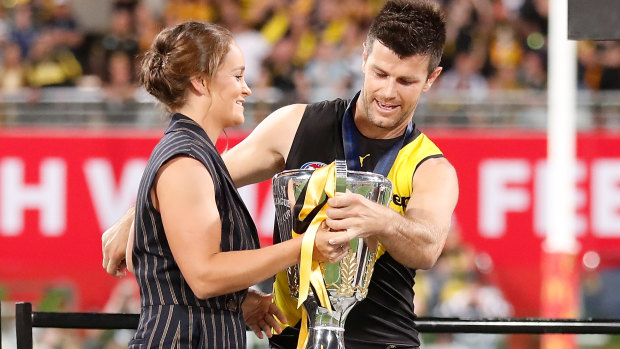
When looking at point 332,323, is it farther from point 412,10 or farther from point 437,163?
point 412,10

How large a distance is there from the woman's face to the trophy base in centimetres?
59

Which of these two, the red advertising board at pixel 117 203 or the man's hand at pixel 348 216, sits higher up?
the red advertising board at pixel 117 203

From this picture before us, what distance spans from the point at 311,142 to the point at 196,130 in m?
0.63

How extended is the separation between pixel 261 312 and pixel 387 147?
2.09 feet

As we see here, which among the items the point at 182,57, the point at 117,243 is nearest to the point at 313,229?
the point at 182,57

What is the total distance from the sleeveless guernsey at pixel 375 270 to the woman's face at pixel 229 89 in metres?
0.49

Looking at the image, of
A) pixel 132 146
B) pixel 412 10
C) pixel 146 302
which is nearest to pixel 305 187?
pixel 146 302

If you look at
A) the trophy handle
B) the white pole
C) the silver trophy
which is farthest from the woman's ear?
the white pole

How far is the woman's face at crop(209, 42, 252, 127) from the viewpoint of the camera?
8.43 feet

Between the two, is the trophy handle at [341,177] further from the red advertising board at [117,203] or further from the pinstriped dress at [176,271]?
the red advertising board at [117,203]

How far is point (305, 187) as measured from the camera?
99.7 inches

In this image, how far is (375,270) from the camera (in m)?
3.01

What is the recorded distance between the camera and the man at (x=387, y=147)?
9.70 feet

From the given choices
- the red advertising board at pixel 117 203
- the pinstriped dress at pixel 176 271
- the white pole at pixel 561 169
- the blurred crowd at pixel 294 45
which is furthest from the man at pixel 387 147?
the blurred crowd at pixel 294 45
